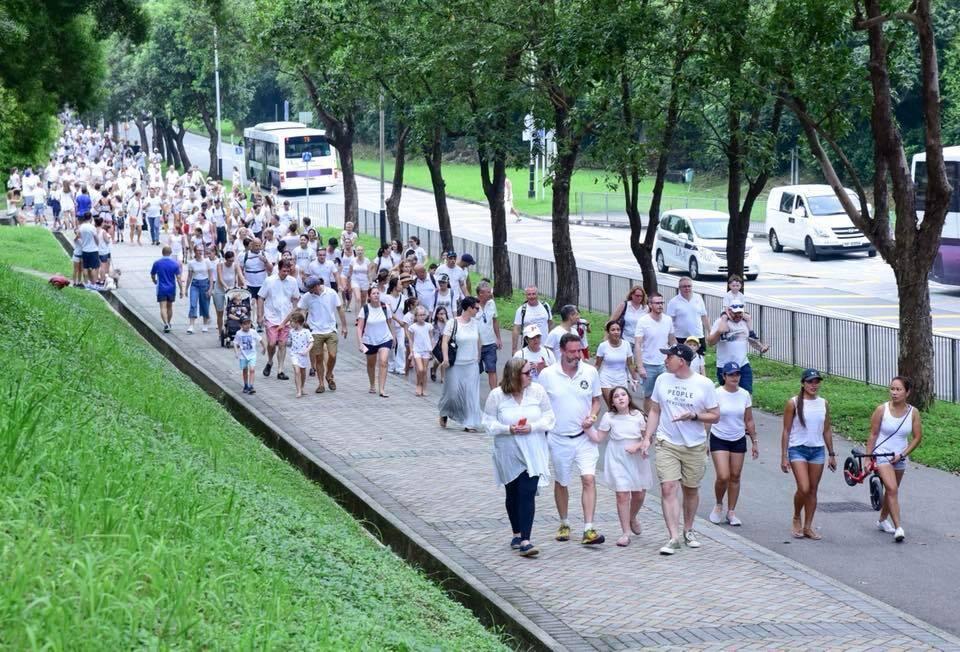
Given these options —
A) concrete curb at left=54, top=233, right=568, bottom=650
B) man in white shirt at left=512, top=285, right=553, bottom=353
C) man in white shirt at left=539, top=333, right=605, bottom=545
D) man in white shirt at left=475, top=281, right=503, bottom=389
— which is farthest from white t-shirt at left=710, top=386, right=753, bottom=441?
man in white shirt at left=475, top=281, right=503, bottom=389

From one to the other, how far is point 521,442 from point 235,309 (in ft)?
35.0

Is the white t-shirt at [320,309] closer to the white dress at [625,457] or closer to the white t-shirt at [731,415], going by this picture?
the white t-shirt at [731,415]

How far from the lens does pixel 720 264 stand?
1419 inches

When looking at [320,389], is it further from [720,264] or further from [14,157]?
[720,264]

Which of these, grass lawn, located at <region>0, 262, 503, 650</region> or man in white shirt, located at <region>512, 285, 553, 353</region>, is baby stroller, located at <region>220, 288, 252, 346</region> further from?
grass lawn, located at <region>0, 262, 503, 650</region>

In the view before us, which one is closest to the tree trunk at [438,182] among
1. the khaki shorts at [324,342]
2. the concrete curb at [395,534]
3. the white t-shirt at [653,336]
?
the khaki shorts at [324,342]

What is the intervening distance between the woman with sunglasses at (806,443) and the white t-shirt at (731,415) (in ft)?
1.20

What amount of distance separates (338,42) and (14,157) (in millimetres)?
8310

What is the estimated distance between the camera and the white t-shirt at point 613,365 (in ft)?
50.6

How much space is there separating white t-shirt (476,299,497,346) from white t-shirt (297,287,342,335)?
A: 2051mm

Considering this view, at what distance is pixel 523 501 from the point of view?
11.1m

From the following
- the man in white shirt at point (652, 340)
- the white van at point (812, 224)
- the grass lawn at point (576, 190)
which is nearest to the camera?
the man in white shirt at point (652, 340)

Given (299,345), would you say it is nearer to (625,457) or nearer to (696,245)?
(625,457)

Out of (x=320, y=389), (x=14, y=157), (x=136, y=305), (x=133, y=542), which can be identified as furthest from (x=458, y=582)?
(x=136, y=305)
